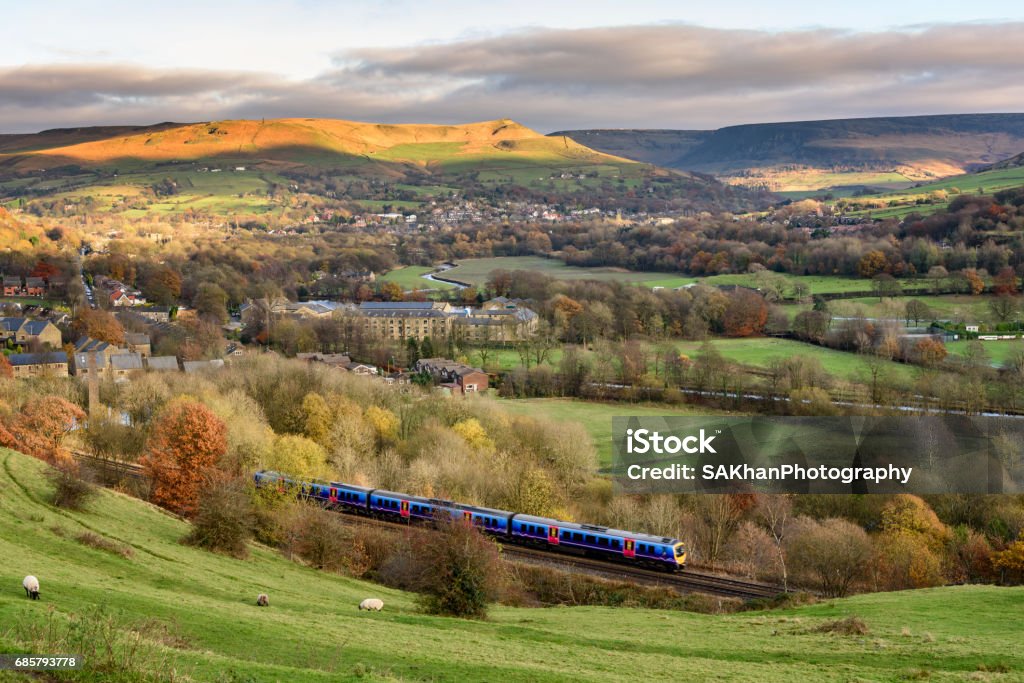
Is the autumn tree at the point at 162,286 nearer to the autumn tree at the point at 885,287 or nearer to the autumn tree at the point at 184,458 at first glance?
the autumn tree at the point at 184,458

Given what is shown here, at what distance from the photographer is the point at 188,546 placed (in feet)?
91.8

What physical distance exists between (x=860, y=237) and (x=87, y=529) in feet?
395

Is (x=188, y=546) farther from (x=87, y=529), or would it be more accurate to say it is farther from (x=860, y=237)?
(x=860, y=237)

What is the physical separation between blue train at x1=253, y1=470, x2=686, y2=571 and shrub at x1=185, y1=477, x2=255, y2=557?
7.13 m

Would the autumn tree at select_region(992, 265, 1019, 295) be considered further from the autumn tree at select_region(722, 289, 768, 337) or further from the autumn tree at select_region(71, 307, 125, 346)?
the autumn tree at select_region(71, 307, 125, 346)

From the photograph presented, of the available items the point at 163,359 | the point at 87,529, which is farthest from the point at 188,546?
the point at 163,359

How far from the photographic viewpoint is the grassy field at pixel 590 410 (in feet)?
200

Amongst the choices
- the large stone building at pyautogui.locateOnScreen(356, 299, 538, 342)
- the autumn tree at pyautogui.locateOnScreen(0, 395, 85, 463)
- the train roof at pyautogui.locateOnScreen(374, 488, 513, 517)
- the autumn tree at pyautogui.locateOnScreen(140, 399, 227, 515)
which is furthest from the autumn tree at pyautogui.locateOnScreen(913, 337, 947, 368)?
the autumn tree at pyautogui.locateOnScreen(0, 395, 85, 463)

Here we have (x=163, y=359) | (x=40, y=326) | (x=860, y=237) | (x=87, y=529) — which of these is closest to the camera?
(x=87, y=529)

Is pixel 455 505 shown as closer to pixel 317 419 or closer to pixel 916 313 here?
pixel 317 419

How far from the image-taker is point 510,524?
35688mm

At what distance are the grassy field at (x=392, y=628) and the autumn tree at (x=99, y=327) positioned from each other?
54.3m

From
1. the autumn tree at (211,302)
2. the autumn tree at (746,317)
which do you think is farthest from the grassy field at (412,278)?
the autumn tree at (746,317)

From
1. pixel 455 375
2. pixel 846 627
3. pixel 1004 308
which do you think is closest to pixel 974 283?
pixel 1004 308
